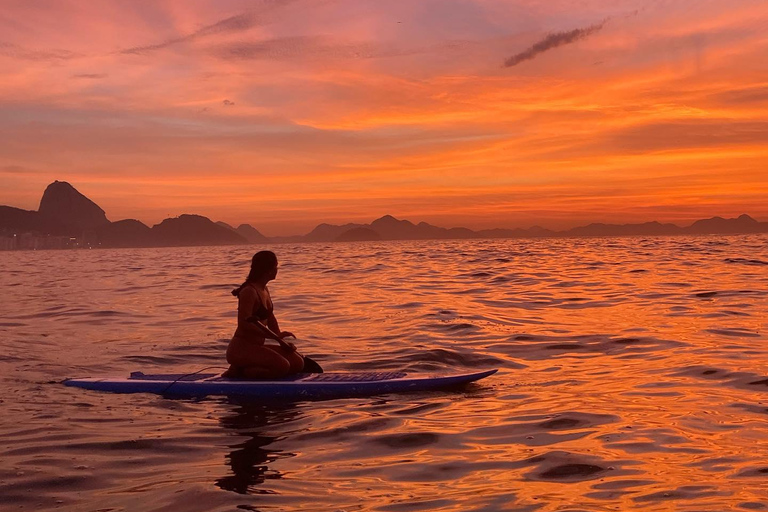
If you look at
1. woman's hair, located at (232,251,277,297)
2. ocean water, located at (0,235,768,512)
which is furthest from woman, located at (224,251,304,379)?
ocean water, located at (0,235,768,512)

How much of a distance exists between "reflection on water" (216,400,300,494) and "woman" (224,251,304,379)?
66cm

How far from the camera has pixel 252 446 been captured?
718cm

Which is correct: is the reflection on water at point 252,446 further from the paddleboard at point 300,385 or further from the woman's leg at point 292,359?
the woman's leg at point 292,359

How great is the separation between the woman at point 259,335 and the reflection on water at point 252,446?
2.18 ft

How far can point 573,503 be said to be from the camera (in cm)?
524

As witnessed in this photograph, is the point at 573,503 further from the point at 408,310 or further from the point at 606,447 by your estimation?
the point at 408,310

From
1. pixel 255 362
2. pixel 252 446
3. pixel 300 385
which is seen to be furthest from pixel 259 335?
pixel 252 446

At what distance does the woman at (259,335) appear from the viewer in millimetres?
9461

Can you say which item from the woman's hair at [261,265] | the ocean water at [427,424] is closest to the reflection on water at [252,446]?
the ocean water at [427,424]

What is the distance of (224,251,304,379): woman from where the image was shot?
9461 mm

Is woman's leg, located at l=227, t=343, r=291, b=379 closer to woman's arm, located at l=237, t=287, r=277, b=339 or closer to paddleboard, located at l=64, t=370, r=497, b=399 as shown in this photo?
paddleboard, located at l=64, t=370, r=497, b=399

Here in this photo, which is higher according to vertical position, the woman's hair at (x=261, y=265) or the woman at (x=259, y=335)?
the woman's hair at (x=261, y=265)

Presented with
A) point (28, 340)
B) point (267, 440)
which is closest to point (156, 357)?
point (28, 340)

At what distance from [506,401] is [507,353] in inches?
158
